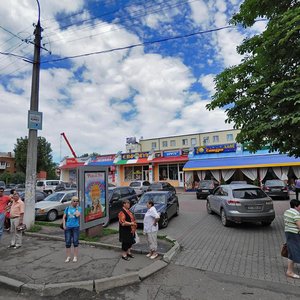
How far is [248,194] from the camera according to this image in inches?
395

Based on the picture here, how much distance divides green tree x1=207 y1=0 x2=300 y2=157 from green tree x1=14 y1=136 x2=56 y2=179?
49105 millimetres

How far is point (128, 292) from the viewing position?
480cm

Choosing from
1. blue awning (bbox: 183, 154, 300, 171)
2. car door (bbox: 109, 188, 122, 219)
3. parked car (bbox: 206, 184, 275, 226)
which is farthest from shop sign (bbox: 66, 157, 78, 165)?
parked car (bbox: 206, 184, 275, 226)

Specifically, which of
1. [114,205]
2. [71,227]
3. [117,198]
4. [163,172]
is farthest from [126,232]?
[163,172]

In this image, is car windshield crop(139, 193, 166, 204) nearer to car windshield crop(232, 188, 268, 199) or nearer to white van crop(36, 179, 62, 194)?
car windshield crop(232, 188, 268, 199)

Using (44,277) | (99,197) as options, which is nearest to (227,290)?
(44,277)

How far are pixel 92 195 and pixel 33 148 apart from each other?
368 cm

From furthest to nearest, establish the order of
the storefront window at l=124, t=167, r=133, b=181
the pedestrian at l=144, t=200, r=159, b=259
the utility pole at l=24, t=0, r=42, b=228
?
the storefront window at l=124, t=167, r=133, b=181, the utility pole at l=24, t=0, r=42, b=228, the pedestrian at l=144, t=200, r=159, b=259

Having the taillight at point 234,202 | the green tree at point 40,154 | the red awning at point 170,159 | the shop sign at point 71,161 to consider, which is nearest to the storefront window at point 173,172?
the red awning at point 170,159

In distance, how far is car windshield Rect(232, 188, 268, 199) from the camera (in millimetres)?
9925

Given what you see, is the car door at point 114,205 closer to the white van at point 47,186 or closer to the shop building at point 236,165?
the shop building at point 236,165

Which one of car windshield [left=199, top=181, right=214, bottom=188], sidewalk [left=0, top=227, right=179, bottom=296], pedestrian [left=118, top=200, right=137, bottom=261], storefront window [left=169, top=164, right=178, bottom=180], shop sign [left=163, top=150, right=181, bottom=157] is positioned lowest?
sidewalk [left=0, top=227, right=179, bottom=296]

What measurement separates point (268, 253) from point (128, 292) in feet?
13.7

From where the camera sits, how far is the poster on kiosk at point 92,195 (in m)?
8.44
